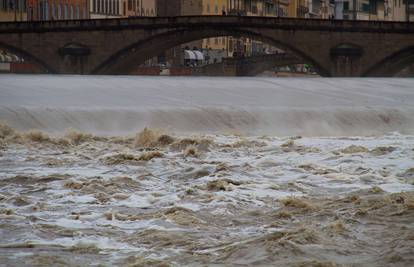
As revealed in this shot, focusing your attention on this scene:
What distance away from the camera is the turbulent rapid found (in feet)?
44.2

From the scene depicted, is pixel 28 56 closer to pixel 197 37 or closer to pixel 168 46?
pixel 168 46

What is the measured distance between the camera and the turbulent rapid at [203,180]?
44.2 ft

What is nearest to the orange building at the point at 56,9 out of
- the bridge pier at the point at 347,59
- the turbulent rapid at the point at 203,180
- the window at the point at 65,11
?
the window at the point at 65,11

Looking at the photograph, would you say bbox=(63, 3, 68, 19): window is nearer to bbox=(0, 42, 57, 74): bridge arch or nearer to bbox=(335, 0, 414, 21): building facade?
bbox=(0, 42, 57, 74): bridge arch

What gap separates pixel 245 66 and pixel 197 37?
16356 millimetres

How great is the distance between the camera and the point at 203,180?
18031 millimetres

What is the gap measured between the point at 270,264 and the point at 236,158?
7.90 meters

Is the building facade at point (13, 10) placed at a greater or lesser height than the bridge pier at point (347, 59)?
greater

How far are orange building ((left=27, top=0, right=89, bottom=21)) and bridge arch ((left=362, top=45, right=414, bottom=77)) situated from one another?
27675 millimetres

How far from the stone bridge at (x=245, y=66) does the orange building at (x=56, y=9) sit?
32.3 feet

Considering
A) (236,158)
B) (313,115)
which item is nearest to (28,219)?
(236,158)

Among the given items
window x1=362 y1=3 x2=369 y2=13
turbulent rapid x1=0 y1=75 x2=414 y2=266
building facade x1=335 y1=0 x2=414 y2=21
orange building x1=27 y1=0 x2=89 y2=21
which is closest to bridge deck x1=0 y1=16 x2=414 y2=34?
orange building x1=27 y1=0 x2=89 y2=21

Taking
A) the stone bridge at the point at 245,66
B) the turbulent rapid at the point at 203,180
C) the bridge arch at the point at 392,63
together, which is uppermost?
the turbulent rapid at the point at 203,180

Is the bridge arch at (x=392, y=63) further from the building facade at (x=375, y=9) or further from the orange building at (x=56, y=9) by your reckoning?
the building facade at (x=375, y=9)
